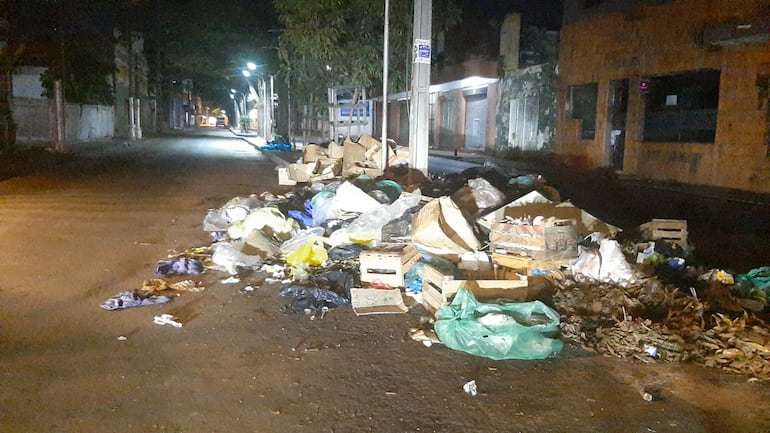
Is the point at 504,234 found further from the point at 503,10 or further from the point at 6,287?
the point at 503,10

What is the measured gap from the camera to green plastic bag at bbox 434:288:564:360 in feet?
16.1

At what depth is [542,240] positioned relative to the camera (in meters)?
6.55

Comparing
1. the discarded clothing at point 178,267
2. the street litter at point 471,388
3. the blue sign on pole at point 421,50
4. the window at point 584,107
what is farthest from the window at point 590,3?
the street litter at point 471,388

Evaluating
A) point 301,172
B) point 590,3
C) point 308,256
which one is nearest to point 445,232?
point 308,256

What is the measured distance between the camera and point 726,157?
16.6m

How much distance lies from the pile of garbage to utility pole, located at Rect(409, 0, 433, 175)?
2532 mm

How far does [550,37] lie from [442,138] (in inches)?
343

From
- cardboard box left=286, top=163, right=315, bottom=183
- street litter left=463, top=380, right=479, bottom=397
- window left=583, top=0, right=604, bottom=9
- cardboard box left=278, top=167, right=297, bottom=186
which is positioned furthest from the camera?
window left=583, top=0, right=604, bottom=9

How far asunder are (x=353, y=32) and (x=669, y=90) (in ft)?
32.3

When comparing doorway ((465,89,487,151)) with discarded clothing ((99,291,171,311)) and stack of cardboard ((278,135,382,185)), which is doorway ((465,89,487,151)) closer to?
stack of cardboard ((278,135,382,185))

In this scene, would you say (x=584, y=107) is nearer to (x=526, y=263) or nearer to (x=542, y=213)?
(x=542, y=213)

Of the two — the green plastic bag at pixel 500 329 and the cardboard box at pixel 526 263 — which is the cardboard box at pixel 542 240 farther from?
the green plastic bag at pixel 500 329

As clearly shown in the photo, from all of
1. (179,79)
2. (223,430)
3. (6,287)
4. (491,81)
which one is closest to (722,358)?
(223,430)

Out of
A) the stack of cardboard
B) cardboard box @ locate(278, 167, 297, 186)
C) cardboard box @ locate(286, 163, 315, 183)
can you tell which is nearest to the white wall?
cardboard box @ locate(278, 167, 297, 186)
